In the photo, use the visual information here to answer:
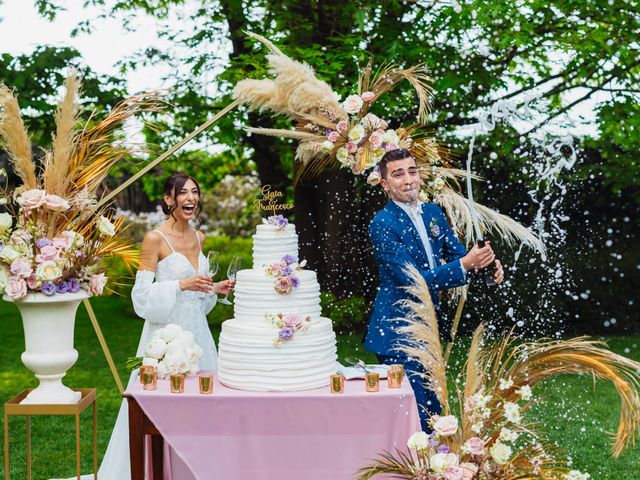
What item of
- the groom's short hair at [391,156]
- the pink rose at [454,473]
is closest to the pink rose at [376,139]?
the groom's short hair at [391,156]

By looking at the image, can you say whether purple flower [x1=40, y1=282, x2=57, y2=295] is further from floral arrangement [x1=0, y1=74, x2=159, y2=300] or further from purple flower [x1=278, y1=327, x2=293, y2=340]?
purple flower [x1=278, y1=327, x2=293, y2=340]

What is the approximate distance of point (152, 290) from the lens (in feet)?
16.3

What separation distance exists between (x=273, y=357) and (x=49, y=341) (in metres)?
1.08

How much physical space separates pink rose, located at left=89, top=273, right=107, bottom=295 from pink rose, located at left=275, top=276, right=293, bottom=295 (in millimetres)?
855

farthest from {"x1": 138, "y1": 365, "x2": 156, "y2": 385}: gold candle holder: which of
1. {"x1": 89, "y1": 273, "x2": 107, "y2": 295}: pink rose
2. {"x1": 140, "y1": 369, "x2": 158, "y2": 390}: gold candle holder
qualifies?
{"x1": 89, "y1": 273, "x2": 107, "y2": 295}: pink rose

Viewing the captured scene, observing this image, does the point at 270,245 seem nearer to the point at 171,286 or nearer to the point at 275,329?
the point at 275,329

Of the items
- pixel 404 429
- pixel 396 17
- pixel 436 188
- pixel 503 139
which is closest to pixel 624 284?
pixel 503 139

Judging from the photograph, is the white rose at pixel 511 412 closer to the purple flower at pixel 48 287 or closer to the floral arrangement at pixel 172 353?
the floral arrangement at pixel 172 353

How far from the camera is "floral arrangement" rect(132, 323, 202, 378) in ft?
14.0

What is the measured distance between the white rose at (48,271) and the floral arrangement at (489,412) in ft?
5.33

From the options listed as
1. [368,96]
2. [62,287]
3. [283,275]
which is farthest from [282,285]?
[368,96]

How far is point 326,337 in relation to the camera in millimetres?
4125

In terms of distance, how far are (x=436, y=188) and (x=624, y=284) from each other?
689 centimetres

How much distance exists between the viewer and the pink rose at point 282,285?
4.06 m
